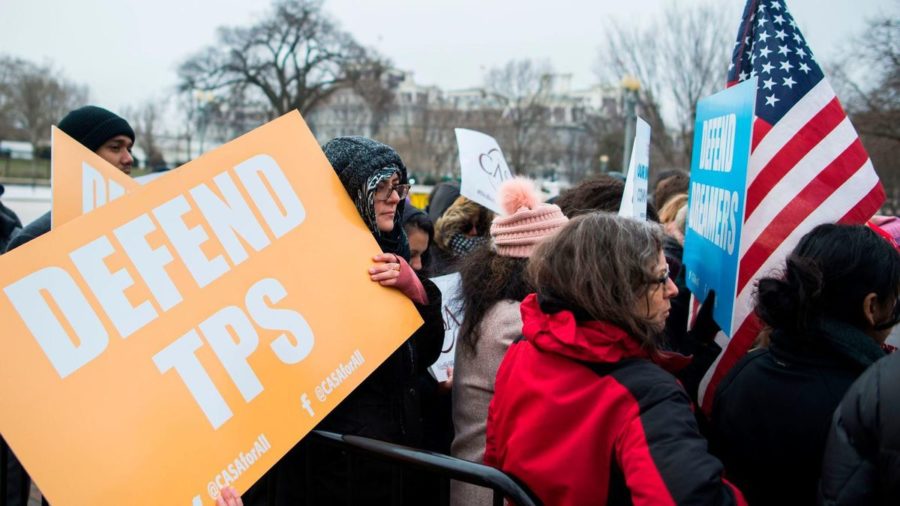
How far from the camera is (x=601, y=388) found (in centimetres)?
165

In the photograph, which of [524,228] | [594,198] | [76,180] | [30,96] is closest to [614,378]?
→ [524,228]

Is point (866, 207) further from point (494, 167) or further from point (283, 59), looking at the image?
point (283, 59)

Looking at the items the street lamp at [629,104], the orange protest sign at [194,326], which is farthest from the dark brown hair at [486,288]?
the street lamp at [629,104]

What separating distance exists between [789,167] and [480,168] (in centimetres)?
203

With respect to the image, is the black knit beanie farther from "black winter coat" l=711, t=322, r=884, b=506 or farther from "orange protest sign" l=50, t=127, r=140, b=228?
"black winter coat" l=711, t=322, r=884, b=506

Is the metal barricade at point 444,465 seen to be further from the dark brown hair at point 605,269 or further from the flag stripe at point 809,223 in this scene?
the flag stripe at point 809,223

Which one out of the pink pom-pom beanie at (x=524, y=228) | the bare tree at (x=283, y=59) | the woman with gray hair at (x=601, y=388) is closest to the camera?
the woman with gray hair at (x=601, y=388)

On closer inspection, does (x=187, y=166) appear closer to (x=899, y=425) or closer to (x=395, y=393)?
(x=395, y=393)

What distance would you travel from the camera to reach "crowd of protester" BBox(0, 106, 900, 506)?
59.7 inches

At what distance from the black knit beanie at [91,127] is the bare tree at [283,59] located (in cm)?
4442

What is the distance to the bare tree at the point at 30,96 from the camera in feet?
175

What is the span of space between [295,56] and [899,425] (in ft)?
165

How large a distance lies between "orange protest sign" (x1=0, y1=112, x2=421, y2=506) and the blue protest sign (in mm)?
1050

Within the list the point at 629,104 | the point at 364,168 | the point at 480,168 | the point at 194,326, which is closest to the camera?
the point at 194,326
